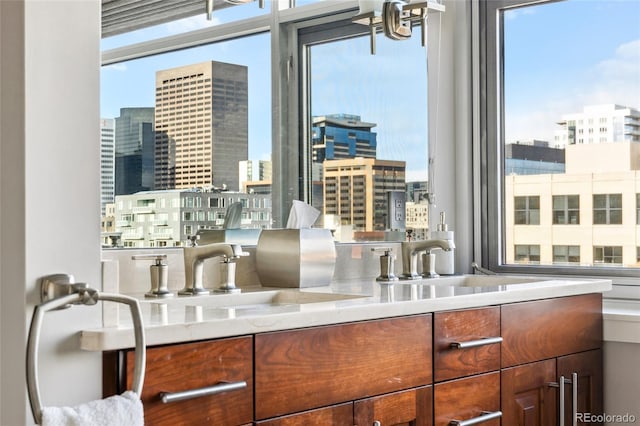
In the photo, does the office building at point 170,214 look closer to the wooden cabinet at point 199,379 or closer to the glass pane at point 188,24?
the glass pane at point 188,24

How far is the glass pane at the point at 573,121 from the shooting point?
2.67 meters

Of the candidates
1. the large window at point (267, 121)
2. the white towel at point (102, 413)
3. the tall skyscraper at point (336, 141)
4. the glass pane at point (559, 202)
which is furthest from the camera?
the glass pane at point (559, 202)

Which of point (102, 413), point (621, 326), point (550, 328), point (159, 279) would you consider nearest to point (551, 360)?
point (550, 328)

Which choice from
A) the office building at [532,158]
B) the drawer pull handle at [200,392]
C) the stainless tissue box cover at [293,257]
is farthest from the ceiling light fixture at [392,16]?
the drawer pull handle at [200,392]

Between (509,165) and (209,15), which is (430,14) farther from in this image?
(209,15)

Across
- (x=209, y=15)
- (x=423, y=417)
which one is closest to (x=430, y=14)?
(x=209, y=15)

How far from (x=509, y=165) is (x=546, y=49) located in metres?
0.41

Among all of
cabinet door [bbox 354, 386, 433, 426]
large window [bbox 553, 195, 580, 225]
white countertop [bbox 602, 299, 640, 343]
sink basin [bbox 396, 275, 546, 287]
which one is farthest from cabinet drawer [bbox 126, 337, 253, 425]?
large window [bbox 553, 195, 580, 225]

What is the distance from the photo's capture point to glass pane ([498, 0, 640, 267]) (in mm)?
2666

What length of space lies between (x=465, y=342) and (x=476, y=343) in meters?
0.04

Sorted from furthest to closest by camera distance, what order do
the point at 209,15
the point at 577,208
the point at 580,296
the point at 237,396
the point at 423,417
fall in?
the point at 577,208, the point at 580,296, the point at 209,15, the point at 423,417, the point at 237,396

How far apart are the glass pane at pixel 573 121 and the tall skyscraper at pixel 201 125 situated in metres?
1.11

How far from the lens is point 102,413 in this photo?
1.16 meters

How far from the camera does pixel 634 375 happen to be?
2.43m
